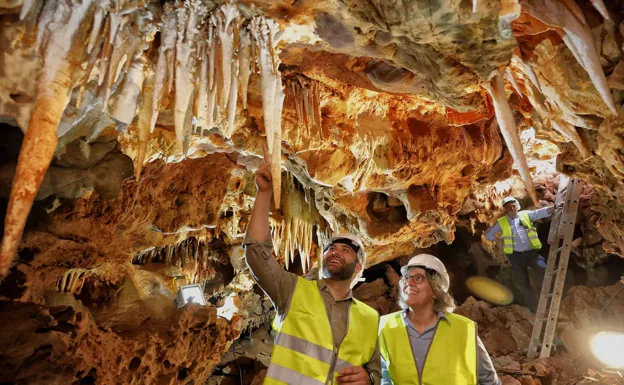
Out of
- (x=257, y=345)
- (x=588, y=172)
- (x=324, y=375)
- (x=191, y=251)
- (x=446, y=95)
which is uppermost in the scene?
(x=446, y=95)

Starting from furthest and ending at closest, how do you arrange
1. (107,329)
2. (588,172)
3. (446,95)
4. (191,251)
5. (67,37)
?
1. (191,251)
2. (107,329)
3. (588,172)
4. (446,95)
5. (67,37)

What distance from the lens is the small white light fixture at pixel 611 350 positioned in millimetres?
3625

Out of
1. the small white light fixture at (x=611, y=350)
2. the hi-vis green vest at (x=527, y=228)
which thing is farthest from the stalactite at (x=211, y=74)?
the hi-vis green vest at (x=527, y=228)

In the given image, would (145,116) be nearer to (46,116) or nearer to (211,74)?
(211,74)

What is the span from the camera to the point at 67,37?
6.73ft

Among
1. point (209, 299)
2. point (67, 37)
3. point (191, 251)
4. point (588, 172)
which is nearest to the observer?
point (67, 37)

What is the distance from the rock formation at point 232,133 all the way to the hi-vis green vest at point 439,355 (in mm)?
1035

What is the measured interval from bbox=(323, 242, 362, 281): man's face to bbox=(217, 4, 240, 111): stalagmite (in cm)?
121

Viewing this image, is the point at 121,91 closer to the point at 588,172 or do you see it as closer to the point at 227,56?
the point at 227,56

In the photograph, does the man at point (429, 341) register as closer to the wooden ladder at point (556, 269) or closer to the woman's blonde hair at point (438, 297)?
the woman's blonde hair at point (438, 297)

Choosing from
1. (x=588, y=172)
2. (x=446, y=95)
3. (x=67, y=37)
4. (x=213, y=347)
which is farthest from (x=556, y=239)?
(x=67, y=37)

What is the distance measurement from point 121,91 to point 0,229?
164 centimetres

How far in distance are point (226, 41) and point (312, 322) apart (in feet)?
6.01

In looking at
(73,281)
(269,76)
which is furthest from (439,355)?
(73,281)
